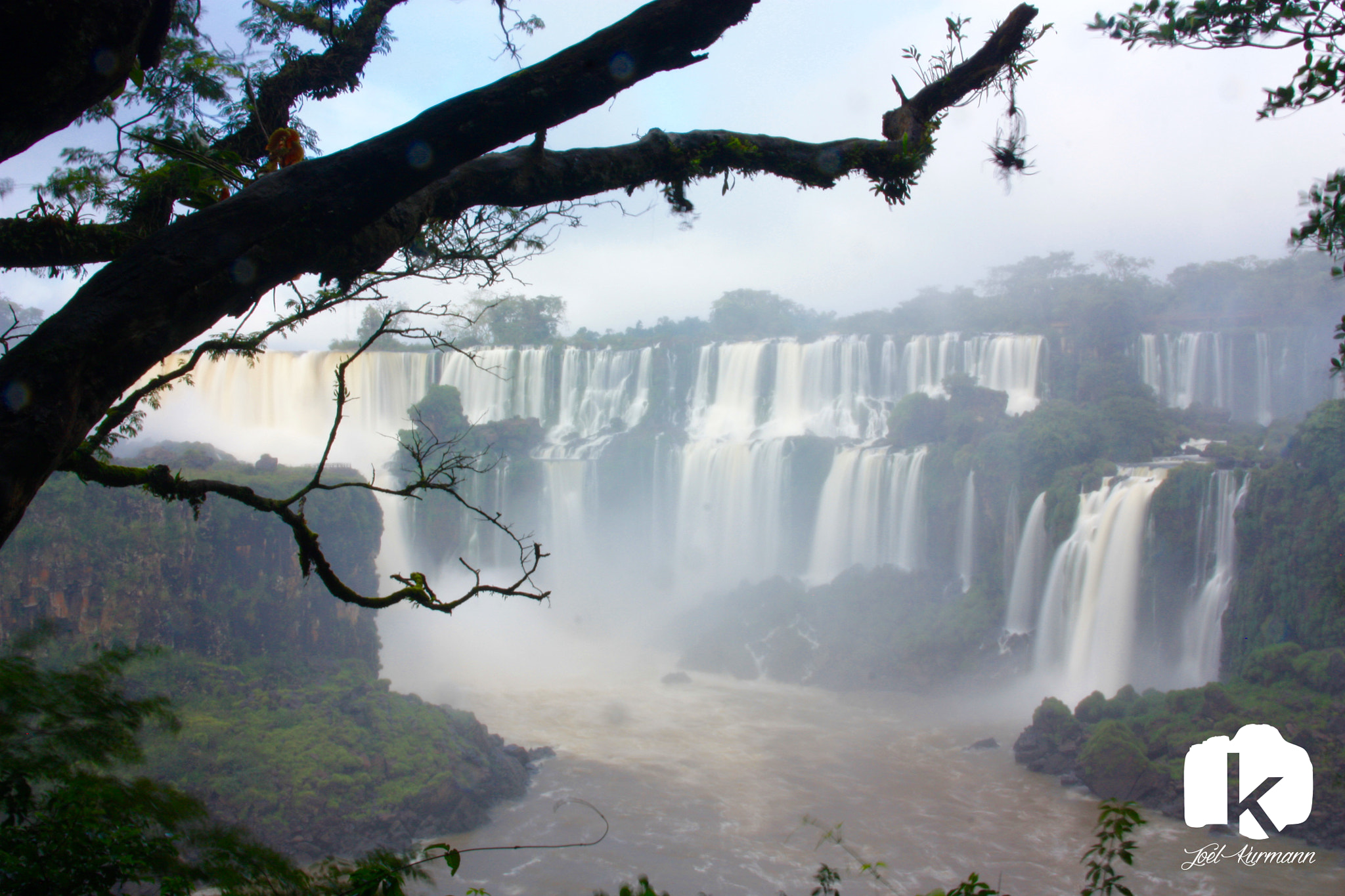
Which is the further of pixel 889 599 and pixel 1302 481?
pixel 889 599

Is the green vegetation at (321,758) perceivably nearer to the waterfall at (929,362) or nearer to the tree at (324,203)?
the tree at (324,203)

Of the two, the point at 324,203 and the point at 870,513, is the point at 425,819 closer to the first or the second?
the point at 324,203

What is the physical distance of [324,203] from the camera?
2.02 meters

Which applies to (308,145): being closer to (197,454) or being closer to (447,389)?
(197,454)

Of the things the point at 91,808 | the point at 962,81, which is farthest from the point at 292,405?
the point at 962,81

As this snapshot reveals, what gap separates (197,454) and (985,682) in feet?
57.6

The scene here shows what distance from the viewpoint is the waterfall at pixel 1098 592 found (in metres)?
15.4

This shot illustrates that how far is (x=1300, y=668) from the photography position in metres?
12.0

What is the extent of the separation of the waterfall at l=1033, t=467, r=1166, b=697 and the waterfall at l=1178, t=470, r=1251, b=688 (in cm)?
86

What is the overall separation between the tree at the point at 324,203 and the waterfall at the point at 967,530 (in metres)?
18.1

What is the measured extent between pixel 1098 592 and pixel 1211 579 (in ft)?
5.93

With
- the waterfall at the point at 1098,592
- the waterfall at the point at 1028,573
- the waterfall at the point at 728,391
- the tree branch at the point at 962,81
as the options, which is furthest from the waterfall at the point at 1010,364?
the tree branch at the point at 962,81

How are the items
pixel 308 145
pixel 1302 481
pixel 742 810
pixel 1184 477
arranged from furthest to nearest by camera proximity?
pixel 1184 477
pixel 1302 481
pixel 742 810
pixel 308 145

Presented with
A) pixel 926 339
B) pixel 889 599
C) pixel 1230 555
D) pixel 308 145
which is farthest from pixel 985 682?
pixel 308 145
